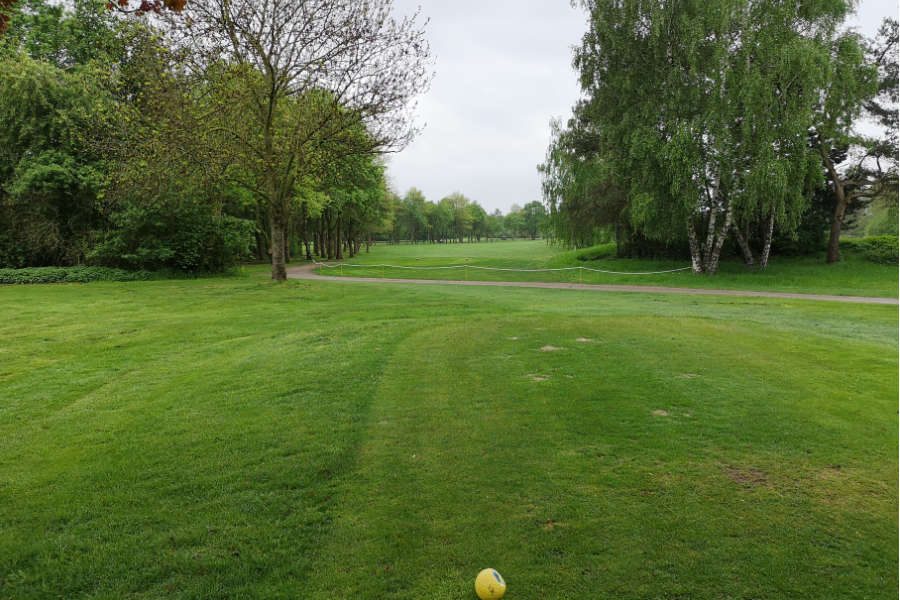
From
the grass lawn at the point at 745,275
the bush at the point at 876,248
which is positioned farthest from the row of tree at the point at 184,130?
the bush at the point at 876,248

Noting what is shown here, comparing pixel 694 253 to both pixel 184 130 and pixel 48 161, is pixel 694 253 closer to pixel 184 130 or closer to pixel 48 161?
pixel 184 130

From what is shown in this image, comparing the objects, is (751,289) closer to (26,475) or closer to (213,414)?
(213,414)

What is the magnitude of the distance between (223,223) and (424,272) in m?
12.7

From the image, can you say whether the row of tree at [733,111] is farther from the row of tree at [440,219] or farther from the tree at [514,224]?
the tree at [514,224]

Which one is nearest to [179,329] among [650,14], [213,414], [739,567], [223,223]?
[213,414]

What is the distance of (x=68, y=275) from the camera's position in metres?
21.8

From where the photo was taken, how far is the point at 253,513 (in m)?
3.63

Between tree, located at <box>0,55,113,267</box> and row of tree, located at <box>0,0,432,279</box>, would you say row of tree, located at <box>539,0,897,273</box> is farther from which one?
tree, located at <box>0,55,113,267</box>

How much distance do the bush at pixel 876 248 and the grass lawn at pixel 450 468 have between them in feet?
83.9

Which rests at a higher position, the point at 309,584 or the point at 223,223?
the point at 223,223

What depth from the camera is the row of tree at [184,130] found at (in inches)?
725

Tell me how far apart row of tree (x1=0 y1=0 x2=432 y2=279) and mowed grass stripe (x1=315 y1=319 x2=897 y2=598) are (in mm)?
16302

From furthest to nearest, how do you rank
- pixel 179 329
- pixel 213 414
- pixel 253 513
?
pixel 179 329, pixel 213 414, pixel 253 513

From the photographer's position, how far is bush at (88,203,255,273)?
2330 cm
